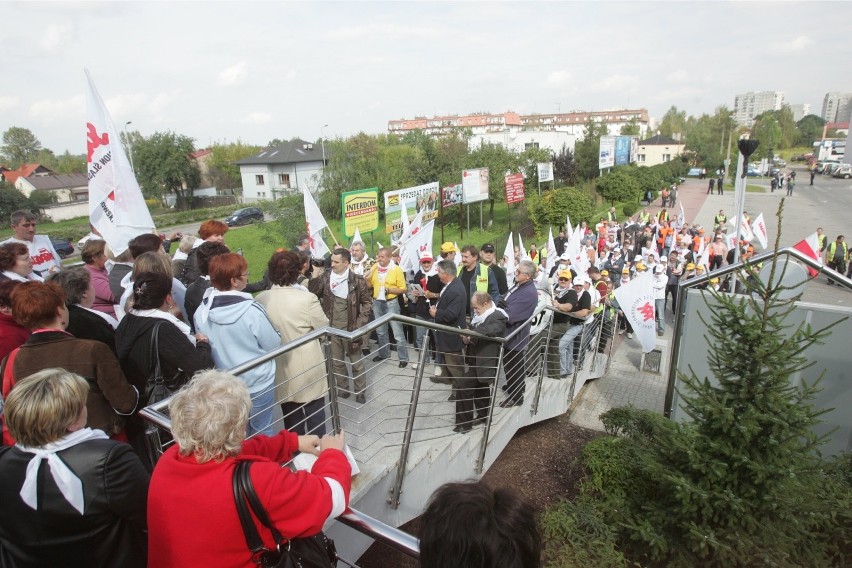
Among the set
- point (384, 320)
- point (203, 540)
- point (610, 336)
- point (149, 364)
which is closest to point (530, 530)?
point (203, 540)

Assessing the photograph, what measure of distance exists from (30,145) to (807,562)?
5040 inches

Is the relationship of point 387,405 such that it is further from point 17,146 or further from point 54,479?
point 17,146

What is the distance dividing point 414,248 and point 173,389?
285 inches

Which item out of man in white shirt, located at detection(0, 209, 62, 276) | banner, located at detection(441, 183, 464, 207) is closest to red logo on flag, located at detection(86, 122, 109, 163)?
man in white shirt, located at detection(0, 209, 62, 276)

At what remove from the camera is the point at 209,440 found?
5.56ft

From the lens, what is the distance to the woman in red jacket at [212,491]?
167 cm

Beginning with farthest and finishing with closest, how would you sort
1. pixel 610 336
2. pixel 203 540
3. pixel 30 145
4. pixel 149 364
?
pixel 30 145 → pixel 610 336 → pixel 149 364 → pixel 203 540

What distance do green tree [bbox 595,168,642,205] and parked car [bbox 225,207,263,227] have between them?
2807 centimetres

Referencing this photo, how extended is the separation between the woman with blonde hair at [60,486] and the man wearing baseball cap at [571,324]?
20.4ft

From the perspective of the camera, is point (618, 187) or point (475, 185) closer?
point (475, 185)

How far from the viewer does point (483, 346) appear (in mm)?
4941

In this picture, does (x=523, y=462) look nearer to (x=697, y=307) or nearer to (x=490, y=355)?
(x=490, y=355)

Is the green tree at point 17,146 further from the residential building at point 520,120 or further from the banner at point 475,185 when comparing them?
the banner at point 475,185

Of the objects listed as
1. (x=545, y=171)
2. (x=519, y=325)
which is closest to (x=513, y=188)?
(x=545, y=171)
